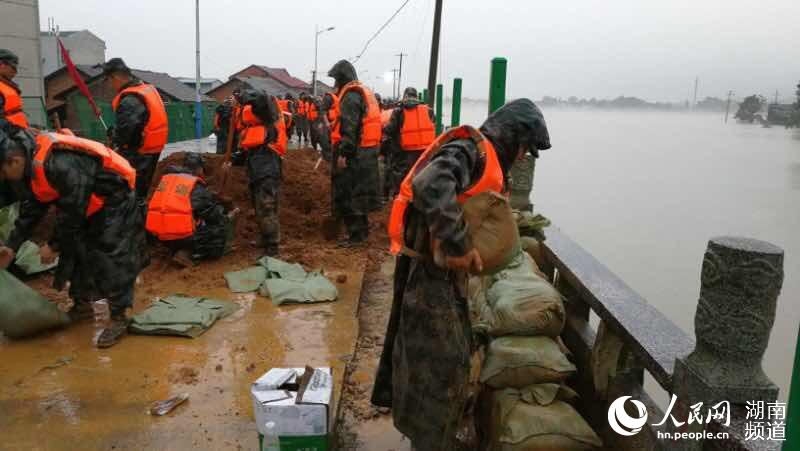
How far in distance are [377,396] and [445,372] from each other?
534 mm

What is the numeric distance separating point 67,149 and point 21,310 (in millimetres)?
1128

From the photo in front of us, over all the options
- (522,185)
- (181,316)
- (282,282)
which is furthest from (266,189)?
(522,185)

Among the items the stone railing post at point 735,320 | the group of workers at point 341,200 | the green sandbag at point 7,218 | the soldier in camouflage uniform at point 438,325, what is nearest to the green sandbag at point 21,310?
the group of workers at point 341,200

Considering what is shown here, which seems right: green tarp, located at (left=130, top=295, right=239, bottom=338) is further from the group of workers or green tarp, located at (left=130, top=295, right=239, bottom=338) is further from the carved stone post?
the carved stone post

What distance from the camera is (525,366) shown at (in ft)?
9.53

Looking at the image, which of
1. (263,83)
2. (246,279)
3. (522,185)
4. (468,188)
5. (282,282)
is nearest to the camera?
(468,188)

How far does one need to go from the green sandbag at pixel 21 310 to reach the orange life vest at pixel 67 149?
621mm

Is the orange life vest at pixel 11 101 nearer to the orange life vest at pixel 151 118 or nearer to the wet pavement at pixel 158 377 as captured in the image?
the orange life vest at pixel 151 118

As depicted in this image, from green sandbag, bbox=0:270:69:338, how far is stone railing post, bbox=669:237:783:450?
398 centimetres

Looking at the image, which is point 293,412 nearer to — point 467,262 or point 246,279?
point 467,262

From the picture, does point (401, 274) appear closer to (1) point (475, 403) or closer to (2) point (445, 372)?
(2) point (445, 372)

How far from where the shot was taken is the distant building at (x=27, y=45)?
1255 cm

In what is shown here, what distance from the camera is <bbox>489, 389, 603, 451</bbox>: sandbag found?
2.65m

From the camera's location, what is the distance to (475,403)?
126 inches
